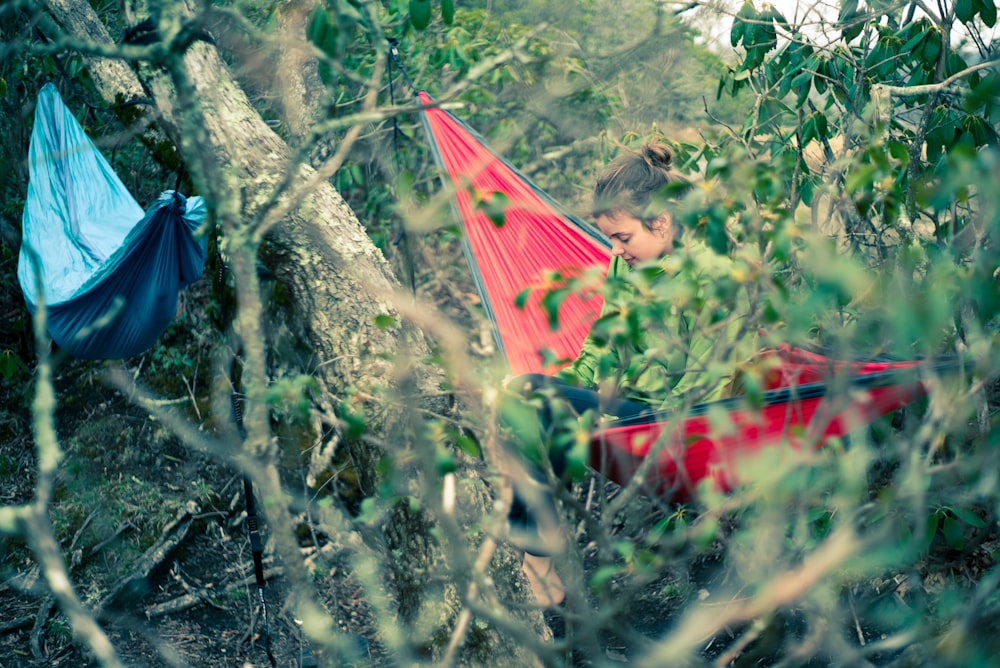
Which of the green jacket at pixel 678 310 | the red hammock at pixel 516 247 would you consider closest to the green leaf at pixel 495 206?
the green jacket at pixel 678 310

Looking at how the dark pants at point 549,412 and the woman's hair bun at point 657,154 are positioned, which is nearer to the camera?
the dark pants at point 549,412

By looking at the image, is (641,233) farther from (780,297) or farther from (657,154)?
(780,297)

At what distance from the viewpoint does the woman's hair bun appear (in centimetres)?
181

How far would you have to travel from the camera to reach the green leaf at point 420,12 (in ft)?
4.02

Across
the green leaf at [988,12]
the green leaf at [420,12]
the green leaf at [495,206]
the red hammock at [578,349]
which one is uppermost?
the green leaf at [420,12]

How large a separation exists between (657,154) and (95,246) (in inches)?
60.0

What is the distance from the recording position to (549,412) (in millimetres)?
1321

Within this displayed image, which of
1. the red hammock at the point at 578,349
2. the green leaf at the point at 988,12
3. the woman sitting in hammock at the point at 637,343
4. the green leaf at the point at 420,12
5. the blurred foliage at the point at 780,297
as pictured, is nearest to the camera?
the blurred foliage at the point at 780,297

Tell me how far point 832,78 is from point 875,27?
0.86 feet

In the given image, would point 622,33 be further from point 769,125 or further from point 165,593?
point 165,593

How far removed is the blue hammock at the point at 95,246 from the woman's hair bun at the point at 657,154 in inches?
40.2

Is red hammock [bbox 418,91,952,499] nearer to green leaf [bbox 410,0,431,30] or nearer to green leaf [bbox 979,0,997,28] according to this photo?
green leaf [bbox 410,0,431,30]

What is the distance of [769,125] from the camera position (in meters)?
1.95

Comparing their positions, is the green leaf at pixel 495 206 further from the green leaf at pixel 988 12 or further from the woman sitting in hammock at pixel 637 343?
the green leaf at pixel 988 12
